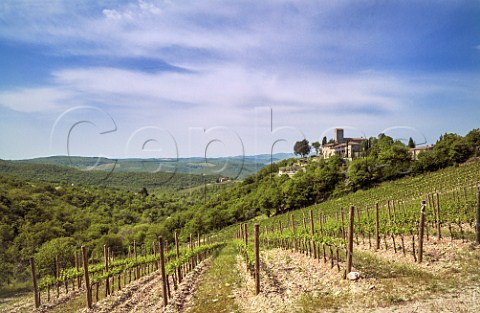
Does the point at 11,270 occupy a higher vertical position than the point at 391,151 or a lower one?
lower

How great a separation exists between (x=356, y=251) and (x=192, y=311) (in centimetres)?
826

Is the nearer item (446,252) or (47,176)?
(446,252)

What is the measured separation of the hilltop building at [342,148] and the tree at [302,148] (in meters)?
12.8

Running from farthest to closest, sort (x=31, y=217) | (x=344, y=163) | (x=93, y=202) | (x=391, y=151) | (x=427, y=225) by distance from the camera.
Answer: (x=344, y=163) < (x=93, y=202) < (x=391, y=151) < (x=31, y=217) < (x=427, y=225)

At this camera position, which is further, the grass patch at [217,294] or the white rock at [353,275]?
the grass patch at [217,294]

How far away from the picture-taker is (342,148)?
98.8m

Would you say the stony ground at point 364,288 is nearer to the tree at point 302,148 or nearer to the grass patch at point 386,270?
the grass patch at point 386,270

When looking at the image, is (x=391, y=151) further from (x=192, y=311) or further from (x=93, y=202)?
(x=93, y=202)

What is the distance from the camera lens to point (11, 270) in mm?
30391

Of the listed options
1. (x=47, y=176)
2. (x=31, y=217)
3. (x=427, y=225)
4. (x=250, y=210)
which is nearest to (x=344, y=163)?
(x=250, y=210)

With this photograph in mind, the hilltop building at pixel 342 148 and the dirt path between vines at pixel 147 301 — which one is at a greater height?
the hilltop building at pixel 342 148

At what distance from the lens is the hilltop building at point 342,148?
90250mm

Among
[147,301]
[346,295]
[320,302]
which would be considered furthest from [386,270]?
[147,301]

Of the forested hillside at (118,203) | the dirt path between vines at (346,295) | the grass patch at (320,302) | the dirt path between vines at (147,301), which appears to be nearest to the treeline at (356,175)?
the forested hillside at (118,203)
